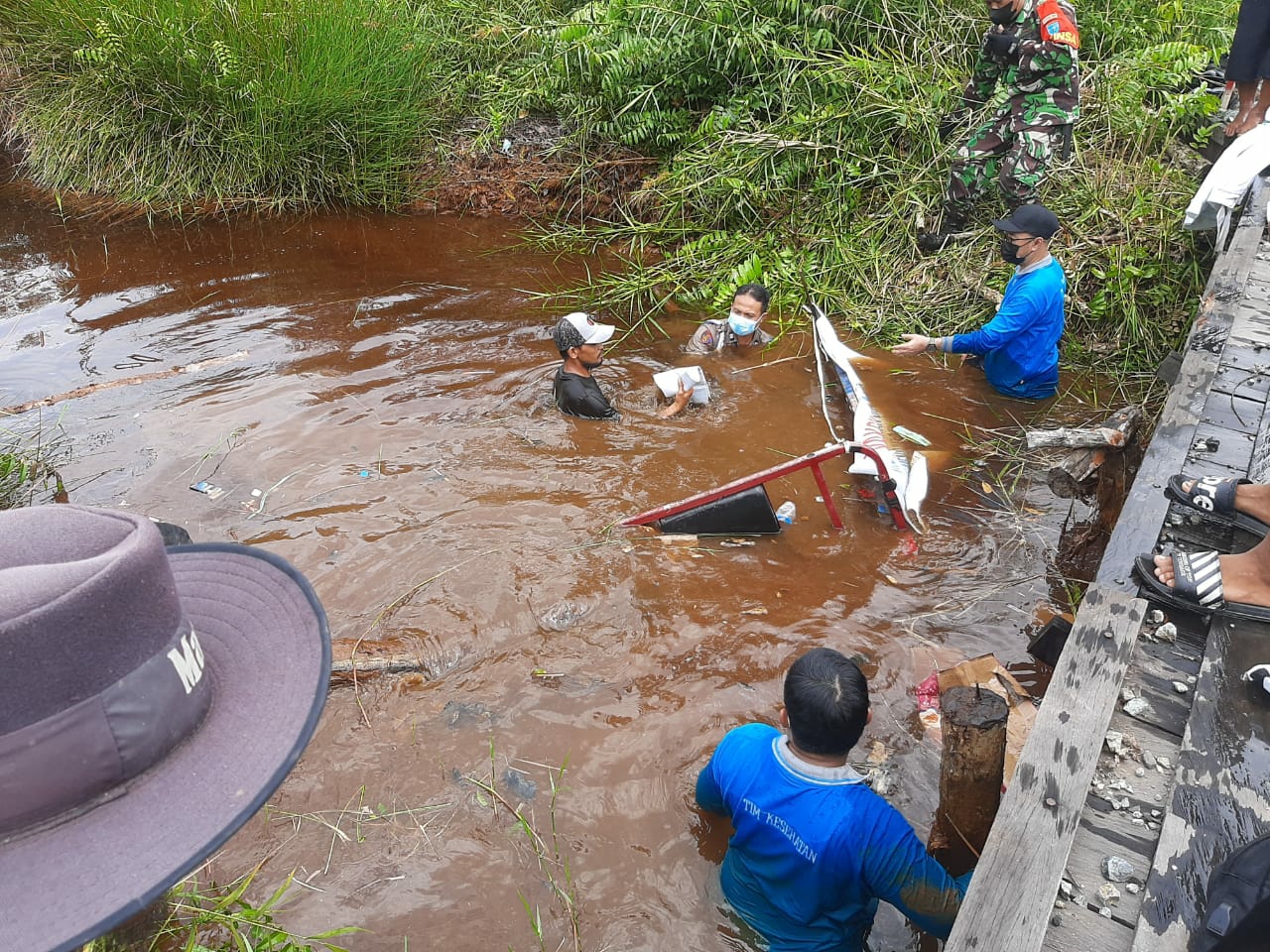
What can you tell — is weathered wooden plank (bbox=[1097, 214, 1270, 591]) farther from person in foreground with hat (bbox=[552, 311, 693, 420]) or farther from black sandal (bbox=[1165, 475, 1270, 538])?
person in foreground with hat (bbox=[552, 311, 693, 420])

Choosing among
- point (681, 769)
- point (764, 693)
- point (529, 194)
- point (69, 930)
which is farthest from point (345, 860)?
point (529, 194)

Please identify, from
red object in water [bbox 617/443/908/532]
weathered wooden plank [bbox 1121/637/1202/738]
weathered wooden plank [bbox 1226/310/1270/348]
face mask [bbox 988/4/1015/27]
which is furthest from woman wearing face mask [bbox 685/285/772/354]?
weathered wooden plank [bbox 1121/637/1202/738]

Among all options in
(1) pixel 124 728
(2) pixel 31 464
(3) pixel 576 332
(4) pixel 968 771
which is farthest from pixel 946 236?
(1) pixel 124 728

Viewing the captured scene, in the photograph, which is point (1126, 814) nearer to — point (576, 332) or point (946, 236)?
point (576, 332)

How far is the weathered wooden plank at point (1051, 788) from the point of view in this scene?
6.70 ft

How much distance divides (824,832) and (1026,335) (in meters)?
3.75

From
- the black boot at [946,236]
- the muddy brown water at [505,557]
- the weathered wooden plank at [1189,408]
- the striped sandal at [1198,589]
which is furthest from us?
the black boot at [946,236]

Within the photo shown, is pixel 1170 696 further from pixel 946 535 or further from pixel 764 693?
pixel 946 535

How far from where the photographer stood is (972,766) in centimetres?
262

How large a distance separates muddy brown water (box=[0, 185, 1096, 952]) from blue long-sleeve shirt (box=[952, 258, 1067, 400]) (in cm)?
26

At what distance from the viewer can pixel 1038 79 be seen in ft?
19.0

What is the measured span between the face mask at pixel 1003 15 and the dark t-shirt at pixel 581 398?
367 centimetres

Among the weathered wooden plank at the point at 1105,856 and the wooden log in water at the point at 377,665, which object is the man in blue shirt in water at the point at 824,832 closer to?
the weathered wooden plank at the point at 1105,856

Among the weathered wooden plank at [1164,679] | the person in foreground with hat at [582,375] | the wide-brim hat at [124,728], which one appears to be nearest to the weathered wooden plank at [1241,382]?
the weathered wooden plank at [1164,679]
